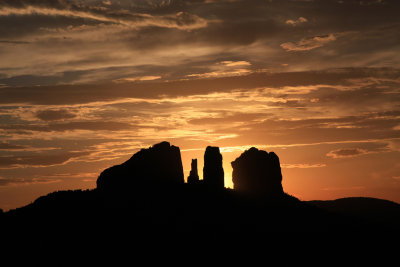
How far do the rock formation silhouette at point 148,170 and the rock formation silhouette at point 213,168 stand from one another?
5689mm

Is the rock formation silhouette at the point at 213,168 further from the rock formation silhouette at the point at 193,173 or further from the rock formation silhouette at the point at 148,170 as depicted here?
the rock formation silhouette at the point at 148,170

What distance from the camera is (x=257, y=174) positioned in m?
127

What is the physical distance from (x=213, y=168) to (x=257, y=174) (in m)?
14.6

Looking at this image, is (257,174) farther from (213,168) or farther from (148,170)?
(148,170)

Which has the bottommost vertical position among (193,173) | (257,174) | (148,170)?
(257,174)

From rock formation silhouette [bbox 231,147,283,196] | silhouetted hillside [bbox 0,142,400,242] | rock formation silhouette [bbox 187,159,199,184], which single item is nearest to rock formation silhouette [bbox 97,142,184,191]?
silhouetted hillside [bbox 0,142,400,242]

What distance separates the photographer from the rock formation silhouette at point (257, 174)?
127 meters

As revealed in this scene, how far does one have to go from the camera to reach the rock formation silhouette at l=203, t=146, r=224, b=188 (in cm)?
11688

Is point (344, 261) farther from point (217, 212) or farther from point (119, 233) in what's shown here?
point (119, 233)

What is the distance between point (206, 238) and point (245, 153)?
4533 centimetres

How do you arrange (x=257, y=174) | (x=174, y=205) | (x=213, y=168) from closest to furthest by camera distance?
(x=174, y=205)
(x=213, y=168)
(x=257, y=174)

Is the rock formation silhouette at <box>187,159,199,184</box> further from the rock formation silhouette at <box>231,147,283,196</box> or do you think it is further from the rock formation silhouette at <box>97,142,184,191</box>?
the rock formation silhouette at <box>231,147,283,196</box>

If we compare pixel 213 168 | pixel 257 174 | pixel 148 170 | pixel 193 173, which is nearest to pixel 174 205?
pixel 148 170

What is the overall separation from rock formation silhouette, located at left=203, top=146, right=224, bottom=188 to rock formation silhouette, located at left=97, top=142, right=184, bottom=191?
569cm
